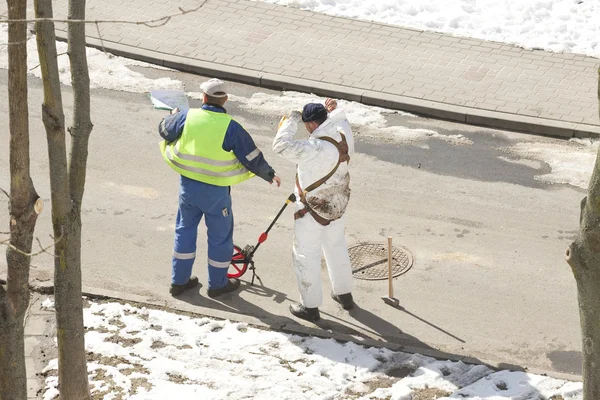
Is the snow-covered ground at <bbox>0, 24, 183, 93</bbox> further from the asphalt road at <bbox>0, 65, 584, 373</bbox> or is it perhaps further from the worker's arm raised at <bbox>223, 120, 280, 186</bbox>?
the worker's arm raised at <bbox>223, 120, 280, 186</bbox>

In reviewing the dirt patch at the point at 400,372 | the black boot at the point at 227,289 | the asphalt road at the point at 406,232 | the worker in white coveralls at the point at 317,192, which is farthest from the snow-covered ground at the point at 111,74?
the dirt patch at the point at 400,372

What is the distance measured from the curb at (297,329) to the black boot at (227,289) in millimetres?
262

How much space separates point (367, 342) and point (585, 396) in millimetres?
2320

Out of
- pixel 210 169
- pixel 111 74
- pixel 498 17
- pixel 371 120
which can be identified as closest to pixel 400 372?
pixel 210 169

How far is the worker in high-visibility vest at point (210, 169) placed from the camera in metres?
8.73

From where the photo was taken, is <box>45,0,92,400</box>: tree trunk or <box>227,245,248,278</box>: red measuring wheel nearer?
<box>45,0,92,400</box>: tree trunk

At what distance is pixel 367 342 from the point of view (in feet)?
27.6

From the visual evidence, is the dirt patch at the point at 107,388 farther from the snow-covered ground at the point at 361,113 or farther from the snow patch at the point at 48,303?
the snow-covered ground at the point at 361,113

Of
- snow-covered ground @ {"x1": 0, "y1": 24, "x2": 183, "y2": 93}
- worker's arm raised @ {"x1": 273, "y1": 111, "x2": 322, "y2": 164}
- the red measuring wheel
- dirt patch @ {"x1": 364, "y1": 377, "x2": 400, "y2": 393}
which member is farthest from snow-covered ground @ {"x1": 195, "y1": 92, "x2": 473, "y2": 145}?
dirt patch @ {"x1": 364, "y1": 377, "x2": 400, "y2": 393}

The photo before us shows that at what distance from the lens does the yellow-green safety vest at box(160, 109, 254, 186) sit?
28.6 ft

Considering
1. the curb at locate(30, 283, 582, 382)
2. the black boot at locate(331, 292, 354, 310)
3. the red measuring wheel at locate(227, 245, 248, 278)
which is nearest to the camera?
the curb at locate(30, 283, 582, 382)

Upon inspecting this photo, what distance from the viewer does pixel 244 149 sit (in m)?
8.74

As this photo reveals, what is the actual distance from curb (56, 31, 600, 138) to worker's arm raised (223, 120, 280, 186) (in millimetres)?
4111

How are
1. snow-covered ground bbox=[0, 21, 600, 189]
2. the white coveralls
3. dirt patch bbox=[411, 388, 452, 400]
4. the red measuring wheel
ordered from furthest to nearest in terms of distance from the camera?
1. snow-covered ground bbox=[0, 21, 600, 189]
2. the red measuring wheel
3. the white coveralls
4. dirt patch bbox=[411, 388, 452, 400]
